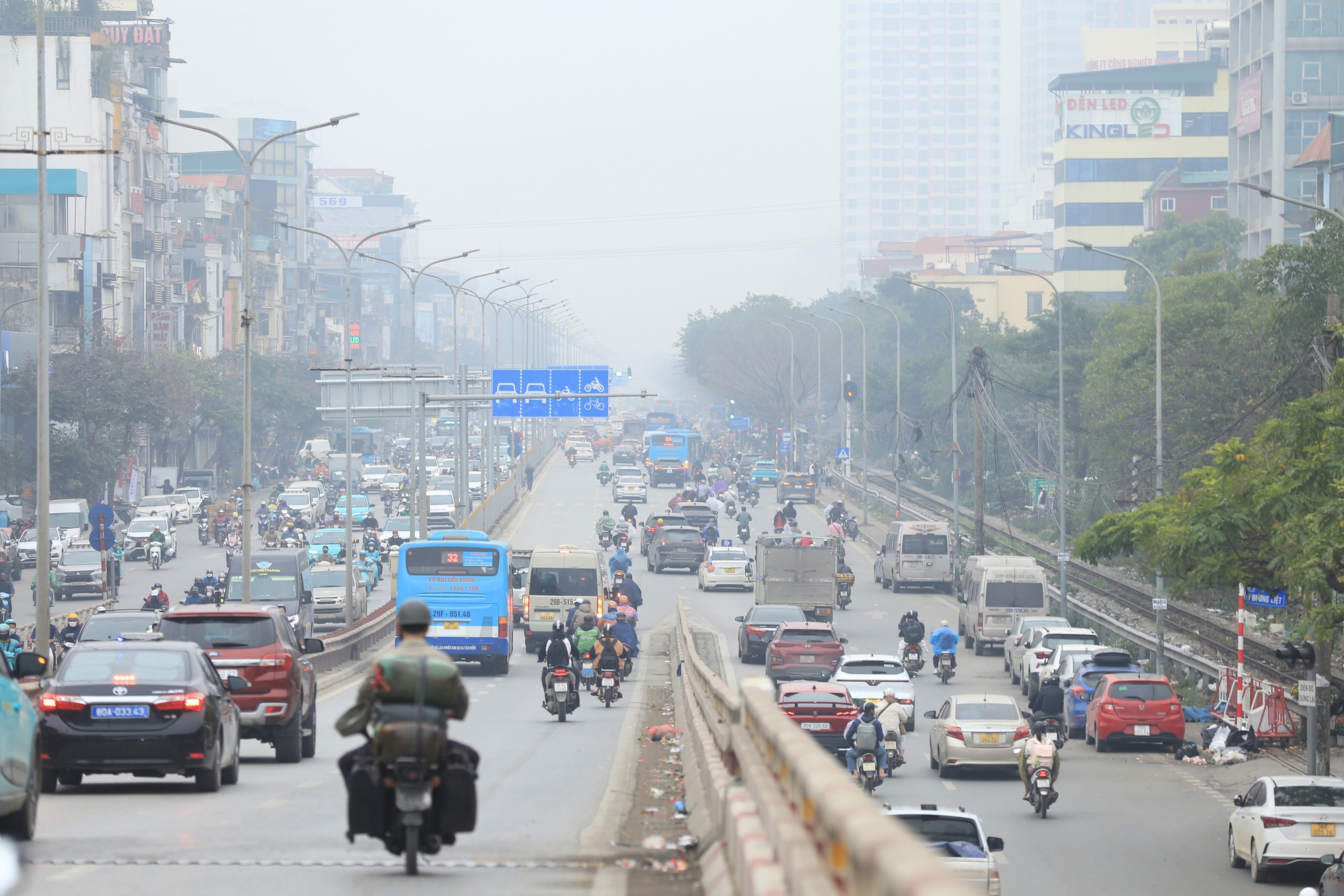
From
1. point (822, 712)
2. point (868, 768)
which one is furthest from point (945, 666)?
point (868, 768)

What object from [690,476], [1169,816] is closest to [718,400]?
[690,476]

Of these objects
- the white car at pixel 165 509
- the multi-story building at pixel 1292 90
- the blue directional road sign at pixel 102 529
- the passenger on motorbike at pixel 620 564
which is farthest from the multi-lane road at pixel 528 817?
the multi-story building at pixel 1292 90

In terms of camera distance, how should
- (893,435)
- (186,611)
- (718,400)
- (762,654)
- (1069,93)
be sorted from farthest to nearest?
(718,400), (1069,93), (893,435), (762,654), (186,611)

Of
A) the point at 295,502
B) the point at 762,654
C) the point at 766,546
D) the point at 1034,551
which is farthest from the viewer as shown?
the point at 295,502

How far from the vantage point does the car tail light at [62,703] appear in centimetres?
1362

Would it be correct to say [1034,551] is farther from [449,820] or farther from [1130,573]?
[449,820]

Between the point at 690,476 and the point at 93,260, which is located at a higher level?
the point at 93,260

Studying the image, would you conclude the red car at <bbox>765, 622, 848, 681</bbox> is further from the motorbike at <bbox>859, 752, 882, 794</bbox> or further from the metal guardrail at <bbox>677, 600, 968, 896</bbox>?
the metal guardrail at <bbox>677, 600, 968, 896</bbox>

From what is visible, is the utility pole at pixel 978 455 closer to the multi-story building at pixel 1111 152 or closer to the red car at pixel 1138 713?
the red car at pixel 1138 713

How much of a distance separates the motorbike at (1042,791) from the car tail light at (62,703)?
13087 millimetres

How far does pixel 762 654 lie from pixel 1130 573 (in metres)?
20.4

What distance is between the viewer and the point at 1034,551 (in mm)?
62938

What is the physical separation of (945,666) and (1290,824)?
1876 cm

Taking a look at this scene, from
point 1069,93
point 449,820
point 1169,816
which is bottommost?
point 1169,816
